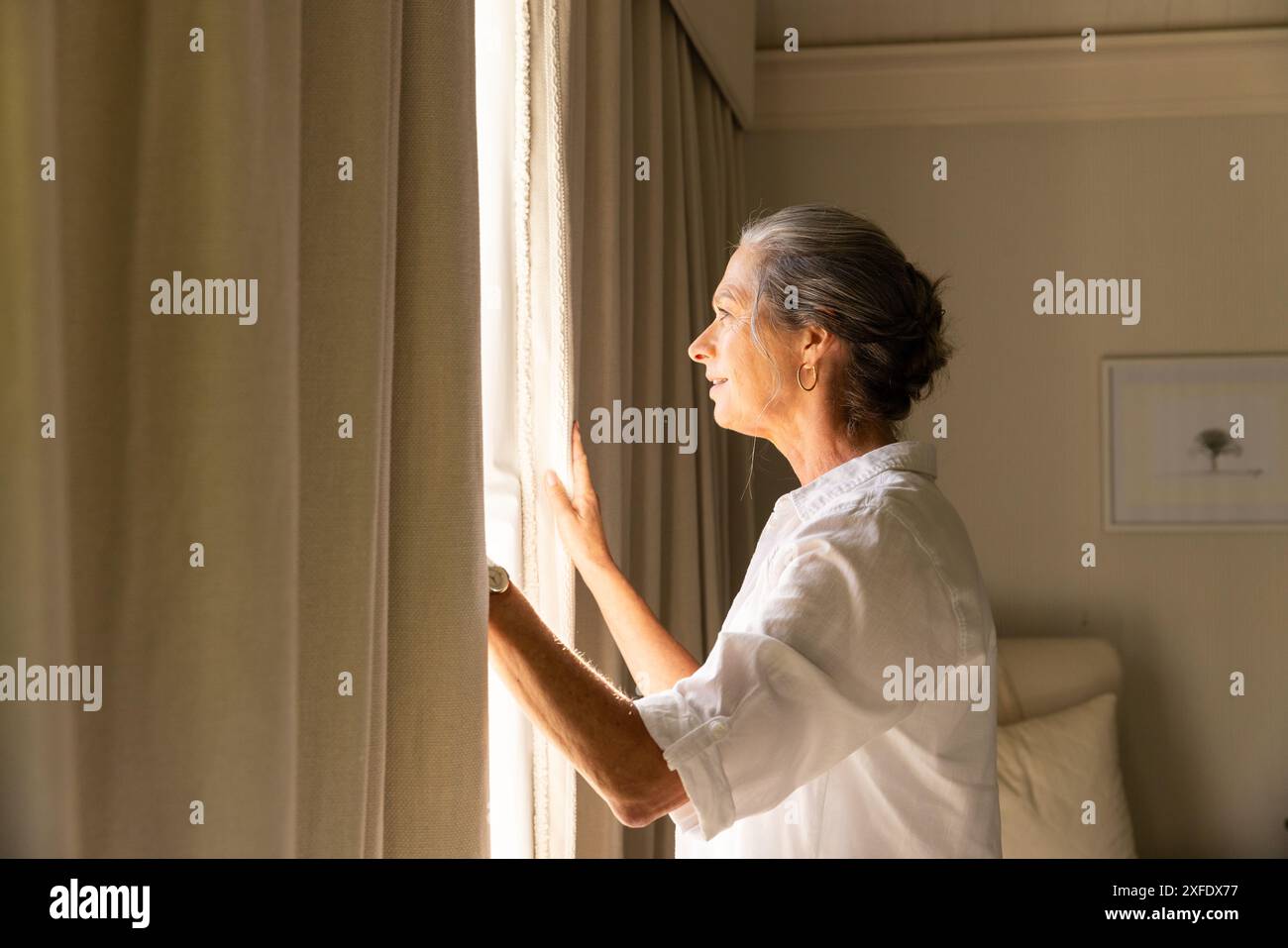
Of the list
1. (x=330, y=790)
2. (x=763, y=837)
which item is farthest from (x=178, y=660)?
(x=763, y=837)

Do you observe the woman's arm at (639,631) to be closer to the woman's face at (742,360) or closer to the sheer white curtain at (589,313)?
the sheer white curtain at (589,313)

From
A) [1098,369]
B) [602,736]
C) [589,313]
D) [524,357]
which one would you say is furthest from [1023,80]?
[602,736]

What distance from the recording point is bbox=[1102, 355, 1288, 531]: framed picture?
296 cm

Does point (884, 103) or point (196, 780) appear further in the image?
point (884, 103)

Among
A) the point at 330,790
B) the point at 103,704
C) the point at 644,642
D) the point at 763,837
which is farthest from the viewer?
the point at 644,642

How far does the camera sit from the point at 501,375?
1.54 meters

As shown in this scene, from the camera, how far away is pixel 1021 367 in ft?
10.2

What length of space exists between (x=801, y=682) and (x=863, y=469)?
313mm

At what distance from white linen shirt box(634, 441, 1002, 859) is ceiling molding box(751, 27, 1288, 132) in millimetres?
2185

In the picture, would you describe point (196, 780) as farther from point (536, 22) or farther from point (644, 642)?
point (536, 22)

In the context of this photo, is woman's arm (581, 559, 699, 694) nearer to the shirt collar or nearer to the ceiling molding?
the shirt collar

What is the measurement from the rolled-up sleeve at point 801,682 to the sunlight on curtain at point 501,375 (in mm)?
582

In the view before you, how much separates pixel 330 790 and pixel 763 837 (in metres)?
0.47

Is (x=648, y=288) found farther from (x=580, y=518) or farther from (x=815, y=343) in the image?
(x=815, y=343)
